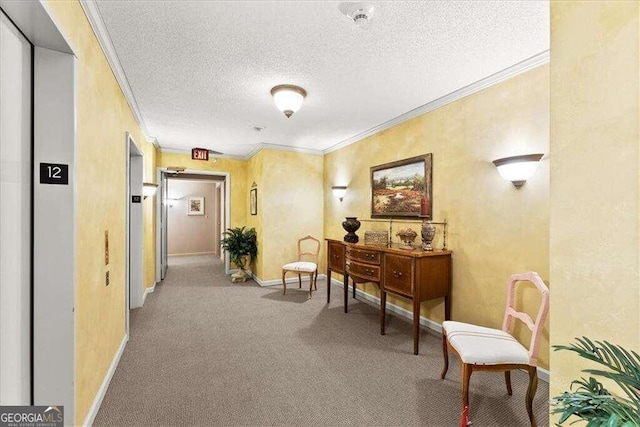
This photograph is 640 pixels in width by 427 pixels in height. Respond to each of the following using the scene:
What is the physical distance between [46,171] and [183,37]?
1.30 meters

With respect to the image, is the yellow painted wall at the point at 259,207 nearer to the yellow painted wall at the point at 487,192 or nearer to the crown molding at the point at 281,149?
the crown molding at the point at 281,149

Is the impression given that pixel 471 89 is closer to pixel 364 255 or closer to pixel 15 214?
pixel 364 255

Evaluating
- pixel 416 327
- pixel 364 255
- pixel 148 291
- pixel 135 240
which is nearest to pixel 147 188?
pixel 135 240

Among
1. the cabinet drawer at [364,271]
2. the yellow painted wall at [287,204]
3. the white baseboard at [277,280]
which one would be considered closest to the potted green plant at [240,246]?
the white baseboard at [277,280]

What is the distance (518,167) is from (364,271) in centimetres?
187

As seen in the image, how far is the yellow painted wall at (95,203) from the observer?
5.15 feet

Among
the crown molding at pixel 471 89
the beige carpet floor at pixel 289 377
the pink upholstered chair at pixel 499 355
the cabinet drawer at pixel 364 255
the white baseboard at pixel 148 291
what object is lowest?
the beige carpet floor at pixel 289 377

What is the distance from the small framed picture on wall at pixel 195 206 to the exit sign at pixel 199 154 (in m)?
4.02

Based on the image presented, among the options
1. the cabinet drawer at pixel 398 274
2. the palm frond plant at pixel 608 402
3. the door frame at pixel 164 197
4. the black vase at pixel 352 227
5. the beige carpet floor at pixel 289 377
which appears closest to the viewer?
the palm frond plant at pixel 608 402

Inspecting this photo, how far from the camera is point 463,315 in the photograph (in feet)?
9.50

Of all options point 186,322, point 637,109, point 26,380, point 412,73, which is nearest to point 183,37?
point 412,73

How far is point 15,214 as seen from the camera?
1279 millimetres

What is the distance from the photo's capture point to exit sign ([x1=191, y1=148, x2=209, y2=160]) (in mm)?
5387

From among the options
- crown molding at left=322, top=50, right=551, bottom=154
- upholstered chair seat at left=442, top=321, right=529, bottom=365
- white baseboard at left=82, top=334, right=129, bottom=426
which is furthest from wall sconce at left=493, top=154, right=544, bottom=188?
white baseboard at left=82, top=334, right=129, bottom=426
